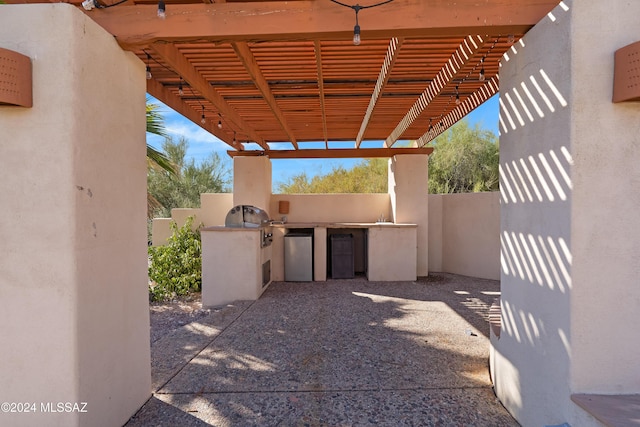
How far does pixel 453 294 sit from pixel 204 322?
15.0 feet

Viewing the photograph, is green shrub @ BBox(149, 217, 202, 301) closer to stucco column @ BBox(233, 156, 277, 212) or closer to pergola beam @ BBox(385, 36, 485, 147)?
stucco column @ BBox(233, 156, 277, 212)

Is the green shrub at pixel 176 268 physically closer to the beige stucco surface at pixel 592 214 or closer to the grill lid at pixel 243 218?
the grill lid at pixel 243 218

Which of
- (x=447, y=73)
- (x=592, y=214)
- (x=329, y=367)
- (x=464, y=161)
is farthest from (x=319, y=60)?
(x=464, y=161)

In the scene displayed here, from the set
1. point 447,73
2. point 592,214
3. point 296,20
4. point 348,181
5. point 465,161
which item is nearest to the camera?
point 592,214

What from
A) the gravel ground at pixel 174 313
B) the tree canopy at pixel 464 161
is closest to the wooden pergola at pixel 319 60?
the gravel ground at pixel 174 313

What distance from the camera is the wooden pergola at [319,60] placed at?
98.3 inches

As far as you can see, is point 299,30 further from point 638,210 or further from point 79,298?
point 638,210

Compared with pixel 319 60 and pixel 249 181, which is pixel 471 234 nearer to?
pixel 249 181

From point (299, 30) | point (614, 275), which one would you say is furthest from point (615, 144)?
point (299, 30)

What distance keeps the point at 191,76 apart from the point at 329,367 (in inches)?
143

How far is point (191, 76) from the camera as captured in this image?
159 inches

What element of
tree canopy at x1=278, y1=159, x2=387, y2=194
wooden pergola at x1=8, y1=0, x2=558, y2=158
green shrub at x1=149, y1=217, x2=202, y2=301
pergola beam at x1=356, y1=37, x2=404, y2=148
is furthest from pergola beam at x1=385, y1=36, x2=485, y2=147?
tree canopy at x1=278, y1=159, x2=387, y2=194

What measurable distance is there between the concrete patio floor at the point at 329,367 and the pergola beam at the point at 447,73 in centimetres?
321

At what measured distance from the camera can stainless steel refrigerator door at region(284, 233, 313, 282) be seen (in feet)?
25.3
